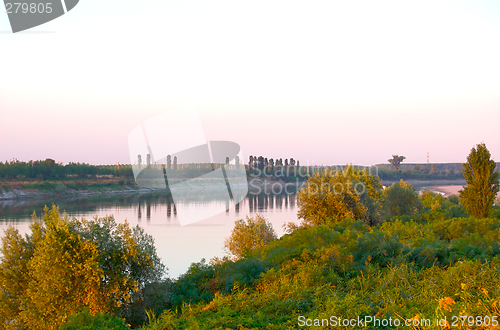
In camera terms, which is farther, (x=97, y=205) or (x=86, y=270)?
(x=97, y=205)

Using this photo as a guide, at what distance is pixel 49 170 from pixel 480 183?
10212cm

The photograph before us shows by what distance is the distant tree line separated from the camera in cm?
9859

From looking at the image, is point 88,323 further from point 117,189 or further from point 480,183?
point 117,189

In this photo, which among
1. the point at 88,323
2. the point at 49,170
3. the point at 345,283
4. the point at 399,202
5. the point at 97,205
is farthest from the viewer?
the point at 49,170

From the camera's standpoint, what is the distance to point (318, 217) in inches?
976

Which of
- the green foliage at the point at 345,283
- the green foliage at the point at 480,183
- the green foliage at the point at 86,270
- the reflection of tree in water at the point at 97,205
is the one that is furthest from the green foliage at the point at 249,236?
the reflection of tree in water at the point at 97,205

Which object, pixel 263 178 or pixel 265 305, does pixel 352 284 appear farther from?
pixel 263 178

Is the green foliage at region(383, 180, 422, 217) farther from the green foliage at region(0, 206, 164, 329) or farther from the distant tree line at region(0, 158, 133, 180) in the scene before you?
the distant tree line at region(0, 158, 133, 180)

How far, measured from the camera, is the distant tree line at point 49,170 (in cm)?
9859

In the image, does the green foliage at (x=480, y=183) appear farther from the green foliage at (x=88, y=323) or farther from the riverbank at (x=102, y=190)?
the riverbank at (x=102, y=190)

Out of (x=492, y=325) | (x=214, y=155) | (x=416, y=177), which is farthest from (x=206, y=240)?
(x=416, y=177)

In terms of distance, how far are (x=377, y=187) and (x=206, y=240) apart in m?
16.0

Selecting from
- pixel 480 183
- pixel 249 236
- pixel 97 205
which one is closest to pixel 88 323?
pixel 249 236

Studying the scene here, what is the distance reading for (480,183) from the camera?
26.2 m
